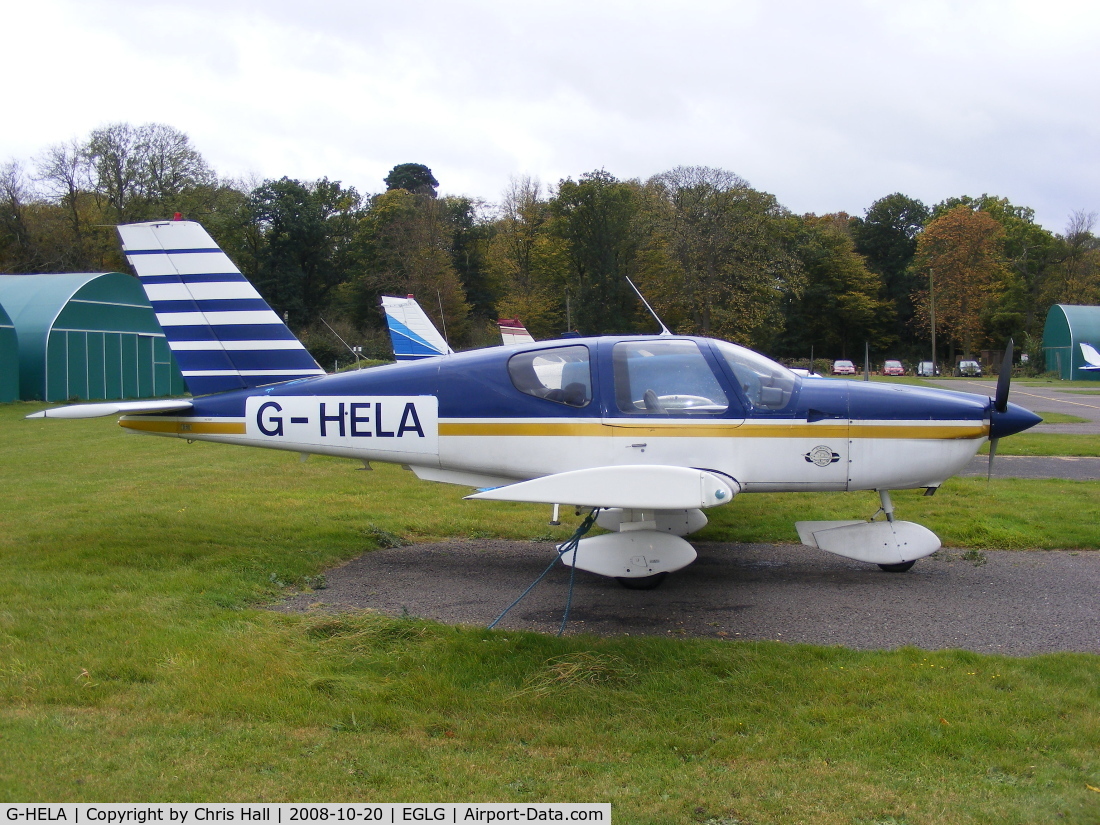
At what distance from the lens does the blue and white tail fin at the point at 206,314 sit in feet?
24.2

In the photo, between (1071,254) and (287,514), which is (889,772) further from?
(1071,254)

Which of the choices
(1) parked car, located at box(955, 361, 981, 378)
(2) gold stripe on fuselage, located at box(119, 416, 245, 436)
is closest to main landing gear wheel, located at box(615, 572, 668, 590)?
(2) gold stripe on fuselage, located at box(119, 416, 245, 436)

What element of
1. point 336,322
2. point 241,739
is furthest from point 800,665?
point 336,322

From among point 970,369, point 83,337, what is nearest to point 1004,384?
point 83,337

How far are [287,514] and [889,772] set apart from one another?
7.03 meters

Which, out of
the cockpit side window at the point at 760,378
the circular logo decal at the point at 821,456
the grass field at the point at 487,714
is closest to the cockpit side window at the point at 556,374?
the cockpit side window at the point at 760,378

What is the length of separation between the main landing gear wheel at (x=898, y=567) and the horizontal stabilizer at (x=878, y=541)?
0.35 feet

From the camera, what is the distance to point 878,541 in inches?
258

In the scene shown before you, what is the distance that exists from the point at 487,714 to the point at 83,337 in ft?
106

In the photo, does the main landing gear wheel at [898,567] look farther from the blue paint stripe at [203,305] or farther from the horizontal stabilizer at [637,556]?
the blue paint stripe at [203,305]

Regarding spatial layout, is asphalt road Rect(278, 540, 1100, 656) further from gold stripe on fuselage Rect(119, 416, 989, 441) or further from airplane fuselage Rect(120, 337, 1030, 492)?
gold stripe on fuselage Rect(119, 416, 989, 441)

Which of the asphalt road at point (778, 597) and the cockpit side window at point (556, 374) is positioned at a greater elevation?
the cockpit side window at point (556, 374)

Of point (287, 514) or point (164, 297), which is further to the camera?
point (287, 514)

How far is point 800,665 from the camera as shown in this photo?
14.9ft
